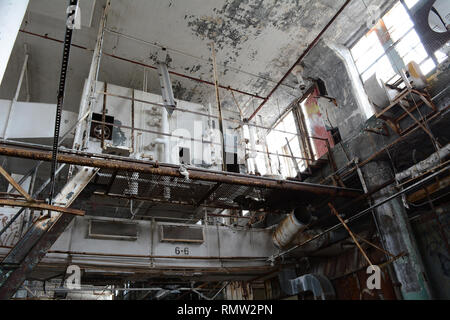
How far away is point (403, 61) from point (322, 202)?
4195 mm

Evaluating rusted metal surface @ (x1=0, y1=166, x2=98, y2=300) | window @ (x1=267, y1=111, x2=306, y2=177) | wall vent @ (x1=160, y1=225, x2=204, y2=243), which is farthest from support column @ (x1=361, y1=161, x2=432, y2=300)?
rusted metal surface @ (x1=0, y1=166, x2=98, y2=300)

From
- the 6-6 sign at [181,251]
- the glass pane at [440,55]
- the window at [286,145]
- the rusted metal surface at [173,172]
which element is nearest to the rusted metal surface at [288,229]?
the rusted metal surface at [173,172]

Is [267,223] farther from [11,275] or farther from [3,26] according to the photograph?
[3,26]

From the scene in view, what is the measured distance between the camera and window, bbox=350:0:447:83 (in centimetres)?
795

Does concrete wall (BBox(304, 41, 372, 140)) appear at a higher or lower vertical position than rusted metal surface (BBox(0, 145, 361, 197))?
higher

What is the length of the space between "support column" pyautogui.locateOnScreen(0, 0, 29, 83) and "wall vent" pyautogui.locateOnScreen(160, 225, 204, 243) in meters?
5.44

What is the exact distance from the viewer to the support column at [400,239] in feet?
20.7

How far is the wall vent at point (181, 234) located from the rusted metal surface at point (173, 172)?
2478 mm

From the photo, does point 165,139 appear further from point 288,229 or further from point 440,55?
point 440,55

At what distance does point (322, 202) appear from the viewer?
8.45m

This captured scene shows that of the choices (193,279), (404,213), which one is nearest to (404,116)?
(404,213)

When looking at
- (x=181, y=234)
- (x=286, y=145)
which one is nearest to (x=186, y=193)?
(x=181, y=234)

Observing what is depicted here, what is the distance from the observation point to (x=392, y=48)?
8828mm

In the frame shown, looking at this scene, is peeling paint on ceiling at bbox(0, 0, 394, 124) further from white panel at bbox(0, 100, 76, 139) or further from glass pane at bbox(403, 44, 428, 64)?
white panel at bbox(0, 100, 76, 139)
